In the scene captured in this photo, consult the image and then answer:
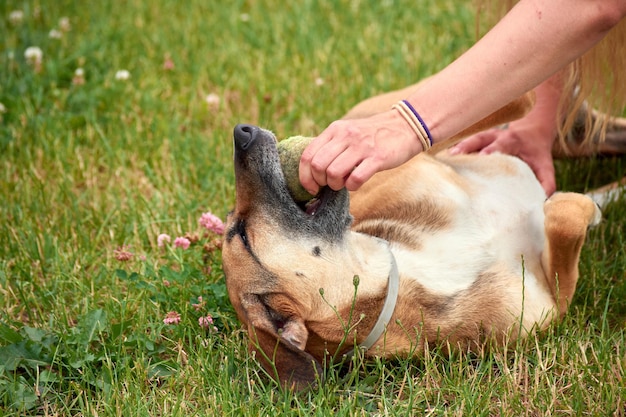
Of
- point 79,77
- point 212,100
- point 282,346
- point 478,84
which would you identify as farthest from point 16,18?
point 478,84

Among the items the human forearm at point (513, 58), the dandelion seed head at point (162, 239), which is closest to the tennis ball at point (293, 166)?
the human forearm at point (513, 58)

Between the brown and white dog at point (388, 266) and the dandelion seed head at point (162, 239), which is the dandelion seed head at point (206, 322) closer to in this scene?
the brown and white dog at point (388, 266)

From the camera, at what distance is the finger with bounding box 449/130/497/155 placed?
12.8 feet

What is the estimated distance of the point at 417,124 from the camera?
2529 mm

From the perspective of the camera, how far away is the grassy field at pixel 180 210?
9.08 feet

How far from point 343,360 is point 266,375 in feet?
1.00

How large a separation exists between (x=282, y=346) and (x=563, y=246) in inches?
46.7

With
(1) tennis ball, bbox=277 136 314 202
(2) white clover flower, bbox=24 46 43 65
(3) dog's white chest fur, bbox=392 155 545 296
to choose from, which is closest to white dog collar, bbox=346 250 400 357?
(3) dog's white chest fur, bbox=392 155 545 296

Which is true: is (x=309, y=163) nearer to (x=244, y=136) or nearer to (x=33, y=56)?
(x=244, y=136)

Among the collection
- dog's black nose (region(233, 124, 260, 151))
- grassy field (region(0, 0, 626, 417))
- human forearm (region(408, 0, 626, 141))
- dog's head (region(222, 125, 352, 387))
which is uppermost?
human forearm (region(408, 0, 626, 141))

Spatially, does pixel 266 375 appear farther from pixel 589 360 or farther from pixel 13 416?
pixel 589 360

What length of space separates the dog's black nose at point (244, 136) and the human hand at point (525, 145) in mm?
1357

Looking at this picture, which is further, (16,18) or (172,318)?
(16,18)

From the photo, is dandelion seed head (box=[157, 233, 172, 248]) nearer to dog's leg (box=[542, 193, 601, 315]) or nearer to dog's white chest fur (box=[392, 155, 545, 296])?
dog's white chest fur (box=[392, 155, 545, 296])
